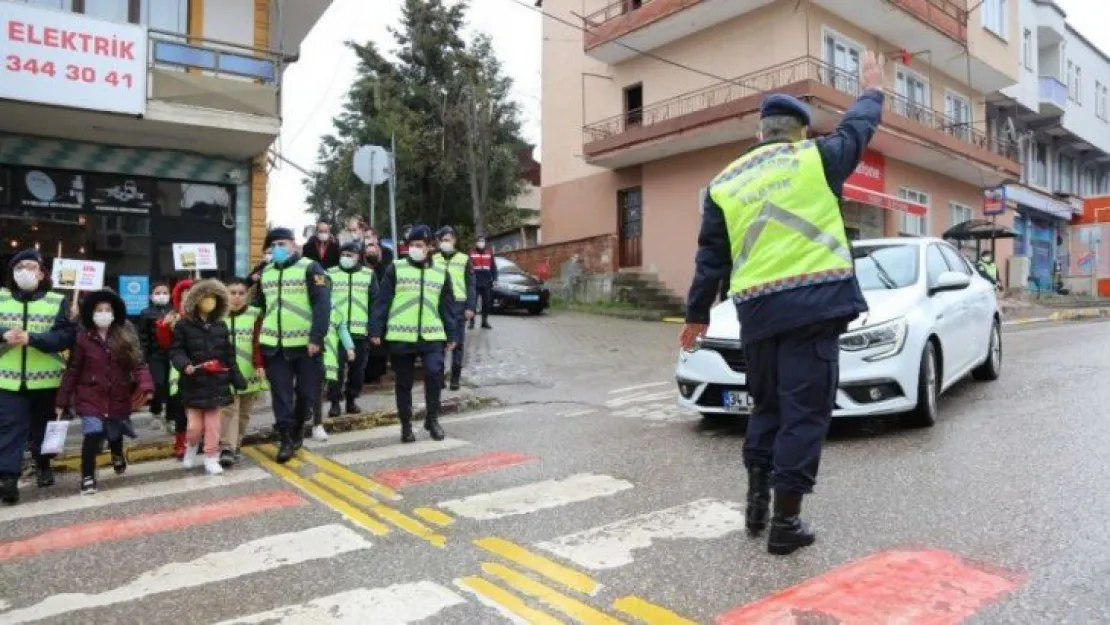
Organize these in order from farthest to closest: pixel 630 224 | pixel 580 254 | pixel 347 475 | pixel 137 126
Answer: pixel 630 224 < pixel 580 254 < pixel 137 126 < pixel 347 475

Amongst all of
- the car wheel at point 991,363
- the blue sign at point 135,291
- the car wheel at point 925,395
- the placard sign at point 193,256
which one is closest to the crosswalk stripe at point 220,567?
the car wheel at point 925,395

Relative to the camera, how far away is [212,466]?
6.29m

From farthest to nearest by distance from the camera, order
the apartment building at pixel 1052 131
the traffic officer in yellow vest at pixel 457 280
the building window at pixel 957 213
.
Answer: the apartment building at pixel 1052 131 → the building window at pixel 957 213 → the traffic officer in yellow vest at pixel 457 280

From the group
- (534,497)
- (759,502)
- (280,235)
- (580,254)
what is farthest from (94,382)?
(580,254)

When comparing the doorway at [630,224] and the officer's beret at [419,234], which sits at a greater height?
the doorway at [630,224]

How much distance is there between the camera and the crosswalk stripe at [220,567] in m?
3.63

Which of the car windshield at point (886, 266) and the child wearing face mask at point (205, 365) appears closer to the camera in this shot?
the child wearing face mask at point (205, 365)

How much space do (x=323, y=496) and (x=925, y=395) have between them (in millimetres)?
4526

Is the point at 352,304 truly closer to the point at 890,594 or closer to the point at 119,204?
the point at 119,204

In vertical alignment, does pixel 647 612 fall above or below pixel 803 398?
below

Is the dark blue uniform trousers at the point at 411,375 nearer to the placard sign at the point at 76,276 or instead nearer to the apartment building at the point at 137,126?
the placard sign at the point at 76,276

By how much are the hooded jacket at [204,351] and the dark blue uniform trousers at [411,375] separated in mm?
1285

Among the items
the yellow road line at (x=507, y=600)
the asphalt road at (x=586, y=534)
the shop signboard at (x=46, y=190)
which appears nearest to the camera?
the yellow road line at (x=507, y=600)

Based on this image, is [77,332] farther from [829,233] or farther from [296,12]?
[296,12]
